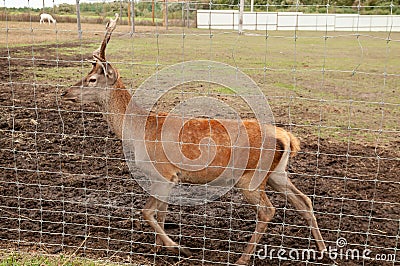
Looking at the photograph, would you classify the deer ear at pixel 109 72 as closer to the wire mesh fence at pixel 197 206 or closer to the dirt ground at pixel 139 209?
the wire mesh fence at pixel 197 206

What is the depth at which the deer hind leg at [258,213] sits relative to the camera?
4.12 m

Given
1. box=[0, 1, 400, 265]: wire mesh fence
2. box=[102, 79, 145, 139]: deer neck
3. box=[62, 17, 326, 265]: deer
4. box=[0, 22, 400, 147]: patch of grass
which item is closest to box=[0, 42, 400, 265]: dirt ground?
box=[0, 1, 400, 265]: wire mesh fence

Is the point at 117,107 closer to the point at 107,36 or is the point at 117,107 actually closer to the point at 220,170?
the point at 107,36

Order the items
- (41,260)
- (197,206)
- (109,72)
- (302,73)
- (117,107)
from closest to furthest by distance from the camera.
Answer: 1. (41,260)
2. (109,72)
3. (117,107)
4. (197,206)
5. (302,73)

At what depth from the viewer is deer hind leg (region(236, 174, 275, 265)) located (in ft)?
13.5

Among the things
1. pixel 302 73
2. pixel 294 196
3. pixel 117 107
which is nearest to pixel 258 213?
pixel 294 196

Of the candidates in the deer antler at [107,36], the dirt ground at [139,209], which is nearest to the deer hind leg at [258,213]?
the dirt ground at [139,209]

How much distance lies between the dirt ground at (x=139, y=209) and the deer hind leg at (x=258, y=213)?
0.35 feet

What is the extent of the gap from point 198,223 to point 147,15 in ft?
52.7

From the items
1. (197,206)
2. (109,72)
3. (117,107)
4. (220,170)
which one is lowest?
(197,206)

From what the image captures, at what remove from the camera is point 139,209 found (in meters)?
4.85

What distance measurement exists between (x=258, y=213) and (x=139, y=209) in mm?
1233

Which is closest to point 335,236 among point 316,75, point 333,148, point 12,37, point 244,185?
point 244,185

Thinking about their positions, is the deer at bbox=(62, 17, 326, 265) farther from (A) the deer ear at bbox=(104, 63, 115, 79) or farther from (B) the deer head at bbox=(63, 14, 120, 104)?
(B) the deer head at bbox=(63, 14, 120, 104)
